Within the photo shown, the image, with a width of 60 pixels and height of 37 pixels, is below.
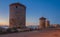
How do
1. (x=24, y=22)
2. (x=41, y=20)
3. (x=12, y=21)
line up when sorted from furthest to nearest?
(x=24, y=22)
(x=12, y=21)
(x=41, y=20)

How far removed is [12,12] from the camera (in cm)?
1329

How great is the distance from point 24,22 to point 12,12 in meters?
1.91

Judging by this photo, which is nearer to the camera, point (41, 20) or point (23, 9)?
point (41, 20)

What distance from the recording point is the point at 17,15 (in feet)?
44.0

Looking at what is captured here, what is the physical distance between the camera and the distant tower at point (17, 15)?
43.0 feet

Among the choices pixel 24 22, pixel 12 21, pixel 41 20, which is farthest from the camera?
pixel 24 22

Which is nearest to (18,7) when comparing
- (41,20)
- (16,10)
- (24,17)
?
→ (16,10)

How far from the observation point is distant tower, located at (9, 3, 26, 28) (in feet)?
43.0

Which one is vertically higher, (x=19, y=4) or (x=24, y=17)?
(x=19, y=4)

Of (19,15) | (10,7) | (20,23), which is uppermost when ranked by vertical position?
(10,7)

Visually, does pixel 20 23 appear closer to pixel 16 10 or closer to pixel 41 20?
pixel 16 10

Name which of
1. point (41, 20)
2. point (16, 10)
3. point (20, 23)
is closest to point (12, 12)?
point (16, 10)

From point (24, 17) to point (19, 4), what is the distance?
1.73 metres

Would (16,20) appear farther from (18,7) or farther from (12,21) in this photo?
(18,7)
